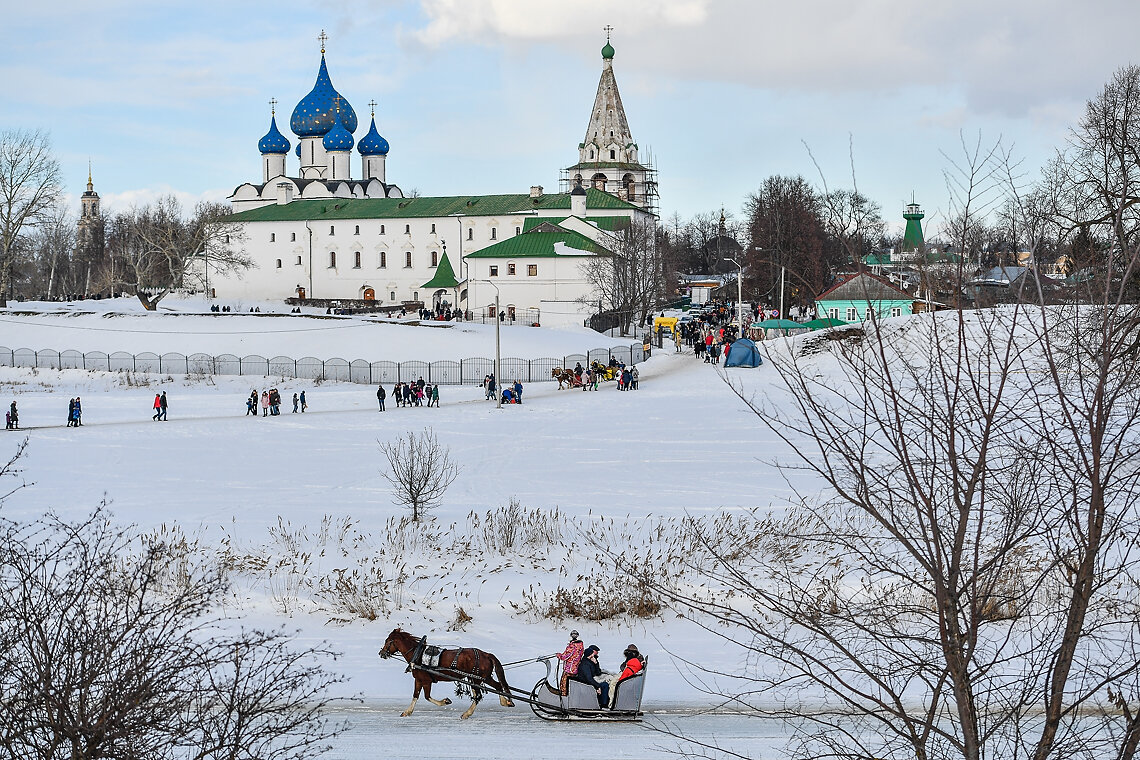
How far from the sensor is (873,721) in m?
10.3

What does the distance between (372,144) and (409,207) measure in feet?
40.7

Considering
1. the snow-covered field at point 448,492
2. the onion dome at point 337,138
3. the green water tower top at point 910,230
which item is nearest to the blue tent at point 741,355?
the snow-covered field at point 448,492

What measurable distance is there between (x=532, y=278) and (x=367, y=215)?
24.2 m

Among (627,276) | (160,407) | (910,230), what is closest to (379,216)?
(627,276)

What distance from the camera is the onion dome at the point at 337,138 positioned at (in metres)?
96.9

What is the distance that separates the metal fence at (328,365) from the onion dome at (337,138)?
154 feet

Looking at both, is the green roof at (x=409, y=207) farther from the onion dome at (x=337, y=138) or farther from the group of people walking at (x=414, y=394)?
the group of people walking at (x=414, y=394)

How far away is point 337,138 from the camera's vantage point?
97000mm

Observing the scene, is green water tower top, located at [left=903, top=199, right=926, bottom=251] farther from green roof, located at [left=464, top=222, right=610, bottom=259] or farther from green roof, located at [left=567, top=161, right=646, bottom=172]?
green roof, located at [left=567, top=161, right=646, bottom=172]

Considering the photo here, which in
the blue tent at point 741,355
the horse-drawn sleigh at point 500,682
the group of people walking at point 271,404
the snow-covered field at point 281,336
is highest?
the snow-covered field at point 281,336

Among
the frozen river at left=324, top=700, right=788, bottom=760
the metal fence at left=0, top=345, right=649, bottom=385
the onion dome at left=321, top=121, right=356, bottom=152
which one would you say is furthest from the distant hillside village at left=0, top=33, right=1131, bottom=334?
the frozen river at left=324, top=700, right=788, bottom=760

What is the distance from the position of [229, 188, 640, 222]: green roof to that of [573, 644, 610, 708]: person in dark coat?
2896 inches

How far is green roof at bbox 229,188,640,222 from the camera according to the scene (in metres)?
84.8

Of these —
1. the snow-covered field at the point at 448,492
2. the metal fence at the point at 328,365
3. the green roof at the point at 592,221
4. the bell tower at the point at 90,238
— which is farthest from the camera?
the bell tower at the point at 90,238
